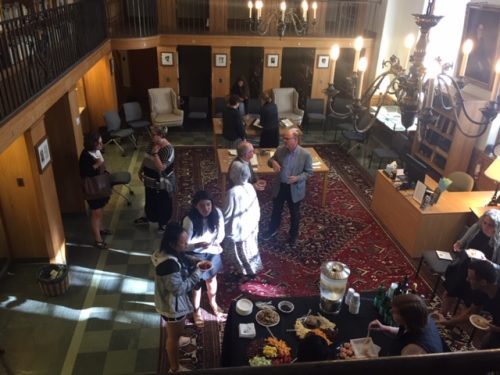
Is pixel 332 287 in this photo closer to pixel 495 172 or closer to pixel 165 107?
pixel 495 172

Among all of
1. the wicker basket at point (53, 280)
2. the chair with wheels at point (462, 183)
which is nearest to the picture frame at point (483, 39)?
the chair with wheels at point (462, 183)

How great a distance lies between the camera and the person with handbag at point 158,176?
6488mm

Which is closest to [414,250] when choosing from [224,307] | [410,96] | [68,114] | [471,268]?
[471,268]

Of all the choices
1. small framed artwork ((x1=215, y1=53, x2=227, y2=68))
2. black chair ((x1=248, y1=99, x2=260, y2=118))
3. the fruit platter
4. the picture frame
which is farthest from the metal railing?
the picture frame

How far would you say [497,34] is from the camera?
7996 mm

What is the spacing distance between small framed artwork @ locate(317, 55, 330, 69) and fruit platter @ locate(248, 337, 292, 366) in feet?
32.8

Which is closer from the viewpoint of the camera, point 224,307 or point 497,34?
point 224,307

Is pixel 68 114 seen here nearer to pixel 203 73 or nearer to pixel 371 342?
pixel 371 342

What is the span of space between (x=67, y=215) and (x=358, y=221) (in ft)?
17.2

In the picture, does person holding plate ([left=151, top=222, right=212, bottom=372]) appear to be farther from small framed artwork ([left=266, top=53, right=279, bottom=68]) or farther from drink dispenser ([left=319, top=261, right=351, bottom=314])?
small framed artwork ([left=266, top=53, right=279, bottom=68])

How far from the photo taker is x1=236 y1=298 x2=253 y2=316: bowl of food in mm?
4348

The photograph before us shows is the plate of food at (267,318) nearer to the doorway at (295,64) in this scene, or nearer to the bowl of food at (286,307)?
the bowl of food at (286,307)

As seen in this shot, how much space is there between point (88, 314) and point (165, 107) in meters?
7.00

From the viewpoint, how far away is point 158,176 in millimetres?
6645
